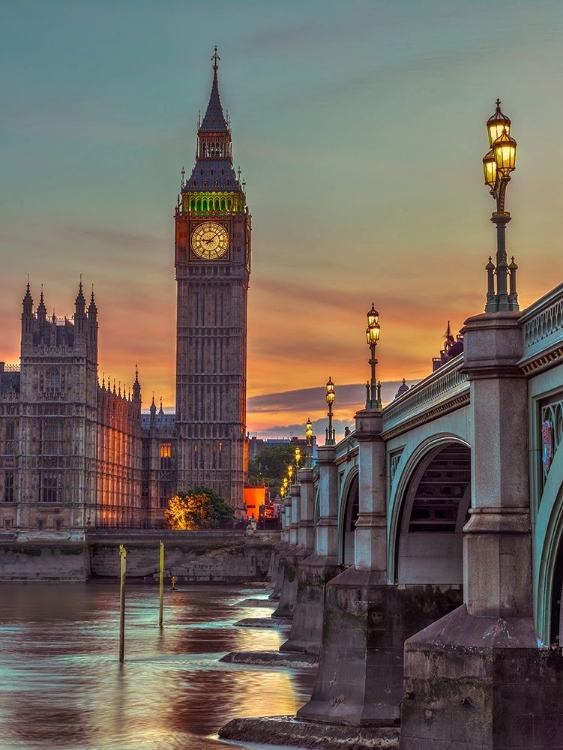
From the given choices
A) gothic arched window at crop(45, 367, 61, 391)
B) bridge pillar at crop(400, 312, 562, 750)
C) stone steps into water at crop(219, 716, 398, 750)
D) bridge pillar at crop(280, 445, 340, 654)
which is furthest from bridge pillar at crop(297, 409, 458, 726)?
gothic arched window at crop(45, 367, 61, 391)

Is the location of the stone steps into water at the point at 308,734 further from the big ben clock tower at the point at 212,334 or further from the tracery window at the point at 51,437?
the big ben clock tower at the point at 212,334

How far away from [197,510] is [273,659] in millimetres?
117183

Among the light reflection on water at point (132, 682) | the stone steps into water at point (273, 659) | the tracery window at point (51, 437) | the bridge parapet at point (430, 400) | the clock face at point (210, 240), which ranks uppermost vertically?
the clock face at point (210, 240)

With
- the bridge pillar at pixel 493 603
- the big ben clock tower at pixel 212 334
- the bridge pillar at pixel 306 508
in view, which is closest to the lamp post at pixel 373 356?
the bridge pillar at pixel 493 603

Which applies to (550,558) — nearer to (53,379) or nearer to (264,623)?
(264,623)

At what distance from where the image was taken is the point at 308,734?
3594cm

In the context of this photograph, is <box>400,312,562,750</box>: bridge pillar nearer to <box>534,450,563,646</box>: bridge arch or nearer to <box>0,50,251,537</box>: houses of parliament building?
<box>534,450,563,646</box>: bridge arch

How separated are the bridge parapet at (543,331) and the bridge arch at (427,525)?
539 inches

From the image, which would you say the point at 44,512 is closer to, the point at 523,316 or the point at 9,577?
the point at 9,577

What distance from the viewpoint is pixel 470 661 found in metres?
22.2

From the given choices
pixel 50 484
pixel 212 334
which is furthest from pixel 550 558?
pixel 212 334

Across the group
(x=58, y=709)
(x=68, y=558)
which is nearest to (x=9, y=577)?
(x=68, y=558)

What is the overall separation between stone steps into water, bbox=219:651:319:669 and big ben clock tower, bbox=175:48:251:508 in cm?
12698

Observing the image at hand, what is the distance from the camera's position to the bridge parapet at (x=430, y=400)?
2694cm
